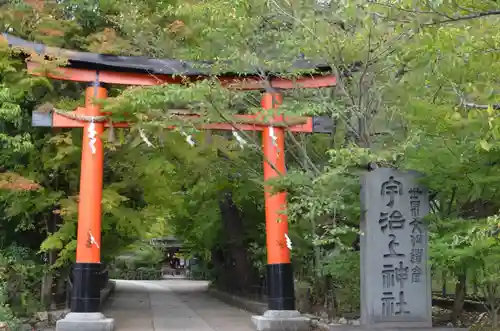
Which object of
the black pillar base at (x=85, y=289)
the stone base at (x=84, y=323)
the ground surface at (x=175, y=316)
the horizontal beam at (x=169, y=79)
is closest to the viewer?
the stone base at (x=84, y=323)

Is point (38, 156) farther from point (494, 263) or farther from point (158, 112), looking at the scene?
point (494, 263)

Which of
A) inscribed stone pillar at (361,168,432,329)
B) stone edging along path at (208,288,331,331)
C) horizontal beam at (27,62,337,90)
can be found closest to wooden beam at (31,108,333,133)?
horizontal beam at (27,62,337,90)

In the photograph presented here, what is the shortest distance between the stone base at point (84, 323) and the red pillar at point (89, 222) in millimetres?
203

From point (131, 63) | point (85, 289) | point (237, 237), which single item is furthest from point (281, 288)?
point (237, 237)

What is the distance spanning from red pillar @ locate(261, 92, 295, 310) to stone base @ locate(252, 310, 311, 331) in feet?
0.58

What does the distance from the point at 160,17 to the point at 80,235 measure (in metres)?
7.54

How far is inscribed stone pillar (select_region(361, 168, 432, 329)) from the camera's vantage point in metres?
9.59

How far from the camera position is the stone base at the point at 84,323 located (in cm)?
1254

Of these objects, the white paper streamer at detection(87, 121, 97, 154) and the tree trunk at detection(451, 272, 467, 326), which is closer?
the tree trunk at detection(451, 272, 467, 326)

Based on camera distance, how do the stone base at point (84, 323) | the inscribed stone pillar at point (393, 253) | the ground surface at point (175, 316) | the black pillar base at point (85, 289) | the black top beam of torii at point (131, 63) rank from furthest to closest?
the ground surface at point (175, 316) → the black top beam of torii at point (131, 63) → the black pillar base at point (85, 289) → the stone base at point (84, 323) → the inscribed stone pillar at point (393, 253)

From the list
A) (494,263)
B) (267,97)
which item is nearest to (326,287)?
(267,97)

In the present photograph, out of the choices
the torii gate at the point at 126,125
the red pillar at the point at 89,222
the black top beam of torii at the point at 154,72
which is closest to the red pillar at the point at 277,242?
the torii gate at the point at 126,125

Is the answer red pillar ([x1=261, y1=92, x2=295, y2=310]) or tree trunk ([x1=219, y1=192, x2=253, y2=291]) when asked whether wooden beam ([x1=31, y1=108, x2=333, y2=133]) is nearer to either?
red pillar ([x1=261, y1=92, x2=295, y2=310])

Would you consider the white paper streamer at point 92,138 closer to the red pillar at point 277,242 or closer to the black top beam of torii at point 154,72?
the black top beam of torii at point 154,72
